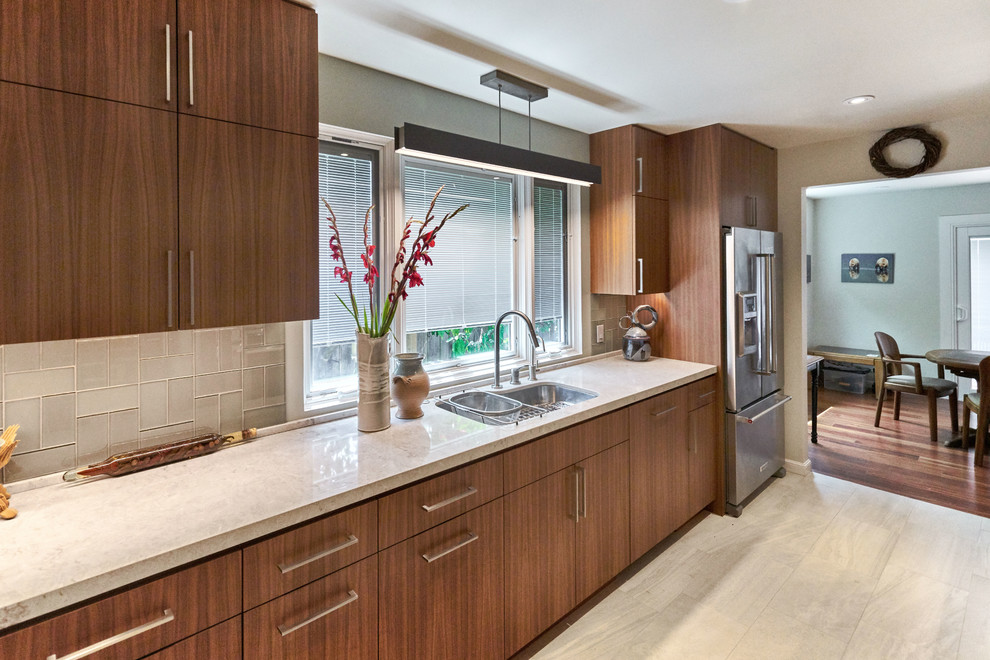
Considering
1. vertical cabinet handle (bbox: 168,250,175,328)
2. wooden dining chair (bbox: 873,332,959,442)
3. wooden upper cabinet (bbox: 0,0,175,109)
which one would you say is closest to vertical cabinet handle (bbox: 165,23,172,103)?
wooden upper cabinet (bbox: 0,0,175,109)

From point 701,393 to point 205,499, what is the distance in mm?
2607

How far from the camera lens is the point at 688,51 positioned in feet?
6.89

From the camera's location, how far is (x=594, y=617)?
2.25 m

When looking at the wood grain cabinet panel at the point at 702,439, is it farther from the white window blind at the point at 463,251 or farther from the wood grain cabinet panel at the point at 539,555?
the white window blind at the point at 463,251

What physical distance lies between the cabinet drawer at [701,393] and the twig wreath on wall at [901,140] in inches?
67.9

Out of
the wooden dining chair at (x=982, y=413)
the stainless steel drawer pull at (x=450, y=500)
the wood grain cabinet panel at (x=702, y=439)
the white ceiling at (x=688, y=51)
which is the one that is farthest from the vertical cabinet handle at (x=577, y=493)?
the wooden dining chair at (x=982, y=413)

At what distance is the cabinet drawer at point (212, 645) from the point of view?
113cm

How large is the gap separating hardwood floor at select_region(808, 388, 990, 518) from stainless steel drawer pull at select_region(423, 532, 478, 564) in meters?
3.31

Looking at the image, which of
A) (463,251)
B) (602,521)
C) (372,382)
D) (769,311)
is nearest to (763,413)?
(769,311)

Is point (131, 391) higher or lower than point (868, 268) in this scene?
lower

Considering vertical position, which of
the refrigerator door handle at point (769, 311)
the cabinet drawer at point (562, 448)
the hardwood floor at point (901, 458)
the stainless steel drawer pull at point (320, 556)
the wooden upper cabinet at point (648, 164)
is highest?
the wooden upper cabinet at point (648, 164)

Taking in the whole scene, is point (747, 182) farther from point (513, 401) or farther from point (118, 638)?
point (118, 638)

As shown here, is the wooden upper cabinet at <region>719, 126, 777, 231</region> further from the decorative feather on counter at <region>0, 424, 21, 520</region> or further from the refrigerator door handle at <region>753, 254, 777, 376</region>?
the decorative feather on counter at <region>0, 424, 21, 520</region>

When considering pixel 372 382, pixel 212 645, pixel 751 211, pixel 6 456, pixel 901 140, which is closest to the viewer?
pixel 212 645
